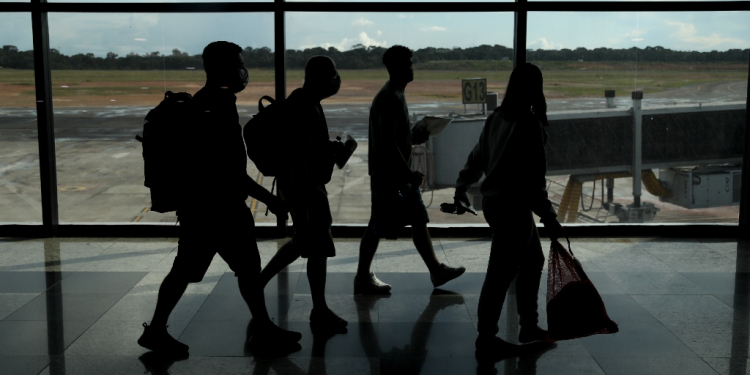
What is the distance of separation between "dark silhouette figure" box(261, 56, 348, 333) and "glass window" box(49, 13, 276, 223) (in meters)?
3.05

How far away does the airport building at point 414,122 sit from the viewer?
5812 mm

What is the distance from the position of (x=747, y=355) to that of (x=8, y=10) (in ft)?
23.1

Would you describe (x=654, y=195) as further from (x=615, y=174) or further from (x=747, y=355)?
(x=747, y=355)

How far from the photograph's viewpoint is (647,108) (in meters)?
7.61

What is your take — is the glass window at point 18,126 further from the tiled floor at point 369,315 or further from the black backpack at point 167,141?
the black backpack at point 167,141

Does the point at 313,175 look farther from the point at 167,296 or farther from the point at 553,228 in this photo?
the point at 553,228

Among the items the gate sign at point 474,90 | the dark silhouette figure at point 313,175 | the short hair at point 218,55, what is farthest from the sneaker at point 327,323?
the gate sign at point 474,90

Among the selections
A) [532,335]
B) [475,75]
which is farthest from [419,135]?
[475,75]

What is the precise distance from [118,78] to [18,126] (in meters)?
1.18

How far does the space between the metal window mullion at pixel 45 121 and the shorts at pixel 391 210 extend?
12.8 feet

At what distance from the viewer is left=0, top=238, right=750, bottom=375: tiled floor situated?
377 centimetres

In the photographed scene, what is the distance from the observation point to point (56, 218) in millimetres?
7105

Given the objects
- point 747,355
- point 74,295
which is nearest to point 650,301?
point 747,355

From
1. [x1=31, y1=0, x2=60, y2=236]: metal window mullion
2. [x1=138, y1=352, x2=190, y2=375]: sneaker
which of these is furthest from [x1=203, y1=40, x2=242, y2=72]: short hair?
[x1=31, y1=0, x2=60, y2=236]: metal window mullion
